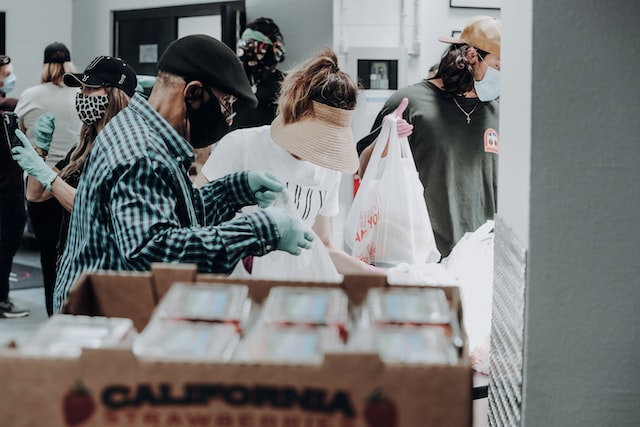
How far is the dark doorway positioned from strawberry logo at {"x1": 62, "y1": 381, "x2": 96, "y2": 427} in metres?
5.31

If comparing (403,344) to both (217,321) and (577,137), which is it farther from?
(577,137)

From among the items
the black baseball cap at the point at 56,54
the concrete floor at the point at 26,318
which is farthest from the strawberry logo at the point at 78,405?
the black baseball cap at the point at 56,54

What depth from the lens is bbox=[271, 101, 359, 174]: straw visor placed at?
7.00 feet

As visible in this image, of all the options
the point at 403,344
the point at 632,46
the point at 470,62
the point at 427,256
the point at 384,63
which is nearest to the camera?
the point at 403,344

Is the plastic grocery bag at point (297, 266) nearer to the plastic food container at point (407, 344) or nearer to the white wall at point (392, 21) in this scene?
the plastic food container at point (407, 344)

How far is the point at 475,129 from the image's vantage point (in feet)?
10.0

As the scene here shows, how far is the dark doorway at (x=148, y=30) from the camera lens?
6.07 m

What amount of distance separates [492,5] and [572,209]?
402 cm

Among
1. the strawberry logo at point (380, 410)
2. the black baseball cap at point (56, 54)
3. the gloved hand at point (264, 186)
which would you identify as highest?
the black baseball cap at point (56, 54)

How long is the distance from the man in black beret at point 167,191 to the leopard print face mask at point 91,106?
1264 mm

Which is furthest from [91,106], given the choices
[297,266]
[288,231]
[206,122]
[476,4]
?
[476,4]

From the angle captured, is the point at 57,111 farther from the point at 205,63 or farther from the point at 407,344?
the point at 407,344

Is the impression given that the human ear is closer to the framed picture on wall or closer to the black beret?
the black beret

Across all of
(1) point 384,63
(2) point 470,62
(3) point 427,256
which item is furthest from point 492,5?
(3) point 427,256
